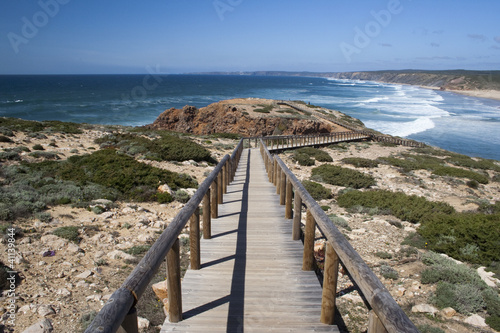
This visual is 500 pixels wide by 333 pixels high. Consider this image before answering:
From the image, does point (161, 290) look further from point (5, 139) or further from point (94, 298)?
point (5, 139)

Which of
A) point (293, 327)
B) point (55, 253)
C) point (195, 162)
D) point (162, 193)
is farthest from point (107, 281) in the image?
point (195, 162)

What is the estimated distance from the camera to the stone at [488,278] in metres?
5.72

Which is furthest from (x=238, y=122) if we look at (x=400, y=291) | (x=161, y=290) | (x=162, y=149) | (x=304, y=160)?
(x=161, y=290)

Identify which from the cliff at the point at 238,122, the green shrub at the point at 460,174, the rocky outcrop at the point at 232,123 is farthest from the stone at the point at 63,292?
the cliff at the point at 238,122

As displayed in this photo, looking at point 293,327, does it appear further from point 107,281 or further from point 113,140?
point 113,140

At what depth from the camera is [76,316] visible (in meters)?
4.26

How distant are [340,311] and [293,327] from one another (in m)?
1.98

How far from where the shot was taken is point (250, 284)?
12.0 feet

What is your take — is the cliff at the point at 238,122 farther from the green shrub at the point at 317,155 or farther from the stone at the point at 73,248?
the stone at the point at 73,248

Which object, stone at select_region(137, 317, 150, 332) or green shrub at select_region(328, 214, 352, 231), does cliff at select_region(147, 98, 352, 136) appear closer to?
green shrub at select_region(328, 214, 352, 231)

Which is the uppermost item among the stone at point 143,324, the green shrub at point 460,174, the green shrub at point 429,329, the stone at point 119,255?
the stone at point 143,324

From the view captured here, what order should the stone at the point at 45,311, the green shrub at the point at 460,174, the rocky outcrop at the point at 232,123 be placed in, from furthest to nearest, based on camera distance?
the rocky outcrop at the point at 232,123 → the green shrub at the point at 460,174 → the stone at the point at 45,311

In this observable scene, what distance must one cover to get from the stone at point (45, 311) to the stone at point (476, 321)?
5.83 metres

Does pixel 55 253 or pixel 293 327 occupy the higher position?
pixel 293 327
